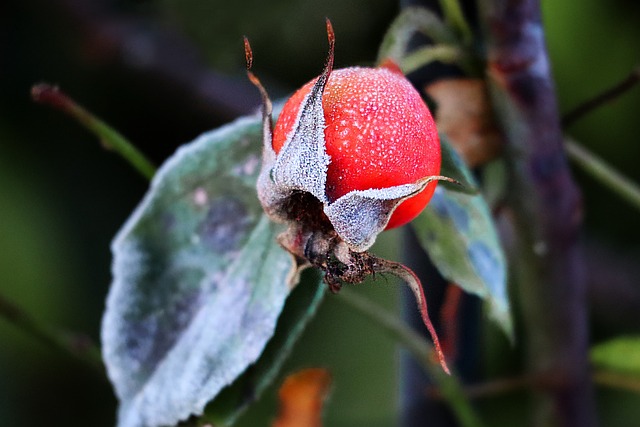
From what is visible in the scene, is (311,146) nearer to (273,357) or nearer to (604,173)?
(273,357)

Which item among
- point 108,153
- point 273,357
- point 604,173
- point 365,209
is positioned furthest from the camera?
point 108,153

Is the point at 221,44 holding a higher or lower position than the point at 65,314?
higher

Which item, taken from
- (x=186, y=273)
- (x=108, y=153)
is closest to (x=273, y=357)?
(x=186, y=273)

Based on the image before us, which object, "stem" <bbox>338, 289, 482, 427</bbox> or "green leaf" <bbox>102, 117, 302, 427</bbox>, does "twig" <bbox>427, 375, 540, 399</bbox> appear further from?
"green leaf" <bbox>102, 117, 302, 427</bbox>

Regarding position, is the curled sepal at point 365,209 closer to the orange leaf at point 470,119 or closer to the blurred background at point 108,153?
the orange leaf at point 470,119

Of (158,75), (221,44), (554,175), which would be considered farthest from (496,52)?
(158,75)

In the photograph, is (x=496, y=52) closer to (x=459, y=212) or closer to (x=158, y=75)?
(x=459, y=212)

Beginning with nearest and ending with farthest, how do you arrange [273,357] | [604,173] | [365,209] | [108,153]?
[365,209]
[273,357]
[604,173]
[108,153]
